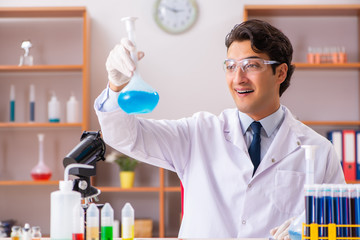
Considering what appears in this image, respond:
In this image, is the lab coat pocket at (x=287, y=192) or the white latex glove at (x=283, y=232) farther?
the lab coat pocket at (x=287, y=192)

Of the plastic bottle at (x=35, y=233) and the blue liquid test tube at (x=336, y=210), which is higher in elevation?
the blue liquid test tube at (x=336, y=210)

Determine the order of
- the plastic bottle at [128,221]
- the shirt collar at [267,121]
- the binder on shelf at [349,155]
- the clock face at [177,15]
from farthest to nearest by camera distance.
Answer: the clock face at [177,15], the binder on shelf at [349,155], the shirt collar at [267,121], the plastic bottle at [128,221]

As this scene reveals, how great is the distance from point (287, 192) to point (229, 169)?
0.22 metres

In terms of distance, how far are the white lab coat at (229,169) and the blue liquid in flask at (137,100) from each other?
12.7 inches

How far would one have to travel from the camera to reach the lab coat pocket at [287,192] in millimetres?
1764

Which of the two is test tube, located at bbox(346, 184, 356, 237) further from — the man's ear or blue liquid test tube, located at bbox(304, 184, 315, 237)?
the man's ear

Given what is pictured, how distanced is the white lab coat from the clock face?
6.62 feet

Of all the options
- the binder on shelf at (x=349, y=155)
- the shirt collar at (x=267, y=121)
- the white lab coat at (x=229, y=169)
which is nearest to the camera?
the white lab coat at (x=229, y=169)

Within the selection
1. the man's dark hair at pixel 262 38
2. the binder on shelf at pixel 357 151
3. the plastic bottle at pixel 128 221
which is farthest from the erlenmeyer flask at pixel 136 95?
the binder on shelf at pixel 357 151

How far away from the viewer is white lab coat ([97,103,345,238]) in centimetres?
175

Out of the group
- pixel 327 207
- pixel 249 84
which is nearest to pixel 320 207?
pixel 327 207

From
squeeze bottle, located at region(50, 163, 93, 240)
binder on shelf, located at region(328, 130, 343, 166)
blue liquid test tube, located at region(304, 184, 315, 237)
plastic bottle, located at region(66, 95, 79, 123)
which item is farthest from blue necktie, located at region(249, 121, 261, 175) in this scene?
plastic bottle, located at region(66, 95, 79, 123)

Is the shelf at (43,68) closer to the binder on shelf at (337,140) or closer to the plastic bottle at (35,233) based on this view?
the binder on shelf at (337,140)

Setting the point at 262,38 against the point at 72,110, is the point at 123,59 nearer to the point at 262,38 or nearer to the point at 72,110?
the point at 262,38
